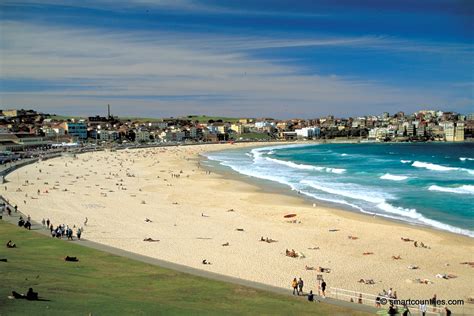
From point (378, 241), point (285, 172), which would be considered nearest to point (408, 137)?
point (285, 172)

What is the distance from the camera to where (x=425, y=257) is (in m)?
22.4

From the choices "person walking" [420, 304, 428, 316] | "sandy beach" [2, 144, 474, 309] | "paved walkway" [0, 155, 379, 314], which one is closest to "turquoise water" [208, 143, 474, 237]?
"sandy beach" [2, 144, 474, 309]

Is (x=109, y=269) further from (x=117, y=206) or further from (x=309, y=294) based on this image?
(x=117, y=206)

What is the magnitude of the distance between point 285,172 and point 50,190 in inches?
1092

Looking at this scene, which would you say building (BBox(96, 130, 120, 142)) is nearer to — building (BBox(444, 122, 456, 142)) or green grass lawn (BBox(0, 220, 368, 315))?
building (BBox(444, 122, 456, 142))

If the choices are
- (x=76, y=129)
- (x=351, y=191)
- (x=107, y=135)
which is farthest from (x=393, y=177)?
(x=107, y=135)

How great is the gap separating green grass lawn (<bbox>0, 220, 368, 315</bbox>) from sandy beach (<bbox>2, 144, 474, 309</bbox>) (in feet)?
9.43

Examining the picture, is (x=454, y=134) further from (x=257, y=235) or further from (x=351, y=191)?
(x=257, y=235)

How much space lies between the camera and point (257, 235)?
27.3 m

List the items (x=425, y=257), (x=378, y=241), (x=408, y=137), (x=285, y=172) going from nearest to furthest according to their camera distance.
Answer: (x=425, y=257) → (x=378, y=241) → (x=285, y=172) → (x=408, y=137)

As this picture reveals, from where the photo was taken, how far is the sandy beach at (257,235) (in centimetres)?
1994

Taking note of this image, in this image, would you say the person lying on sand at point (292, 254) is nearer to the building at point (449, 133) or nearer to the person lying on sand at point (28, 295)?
the person lying on sand at point (28, 295)

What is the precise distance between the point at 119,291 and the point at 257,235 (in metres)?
12.6

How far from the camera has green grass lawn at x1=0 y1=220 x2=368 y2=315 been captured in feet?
44.5
